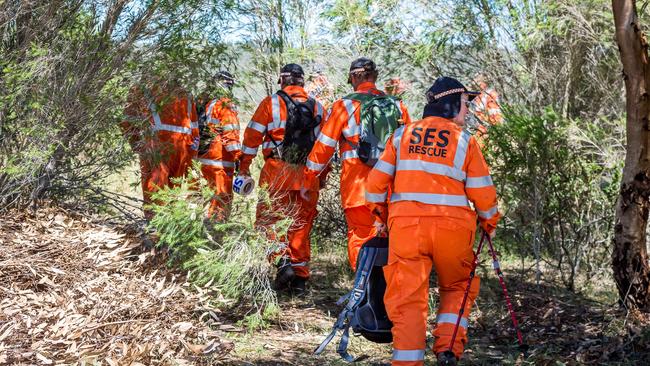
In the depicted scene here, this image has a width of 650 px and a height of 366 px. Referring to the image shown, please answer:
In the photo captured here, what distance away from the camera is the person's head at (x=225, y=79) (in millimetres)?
6766

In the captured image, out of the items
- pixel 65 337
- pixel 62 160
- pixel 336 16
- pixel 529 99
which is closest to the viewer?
pixel 65 337

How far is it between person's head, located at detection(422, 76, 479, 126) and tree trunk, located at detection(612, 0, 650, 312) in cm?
129

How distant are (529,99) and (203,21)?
367 cm

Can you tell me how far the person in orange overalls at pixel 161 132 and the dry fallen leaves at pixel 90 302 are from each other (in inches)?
20.6

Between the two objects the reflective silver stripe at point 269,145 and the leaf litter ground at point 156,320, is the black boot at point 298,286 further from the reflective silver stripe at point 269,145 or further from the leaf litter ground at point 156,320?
the reflective silver stripe at point 269,145

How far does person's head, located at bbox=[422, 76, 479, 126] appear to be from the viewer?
509 centimetres

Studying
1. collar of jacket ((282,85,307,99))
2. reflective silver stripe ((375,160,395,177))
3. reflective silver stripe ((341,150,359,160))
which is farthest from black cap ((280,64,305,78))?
reflective silver stripe ((375,160,395,177))

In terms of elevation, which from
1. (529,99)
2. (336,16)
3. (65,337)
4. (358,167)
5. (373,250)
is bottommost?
(65,337)

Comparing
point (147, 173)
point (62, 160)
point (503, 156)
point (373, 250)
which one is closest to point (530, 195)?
point (503, 156)

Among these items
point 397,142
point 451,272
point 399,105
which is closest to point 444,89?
point 397,142

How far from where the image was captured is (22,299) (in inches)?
212

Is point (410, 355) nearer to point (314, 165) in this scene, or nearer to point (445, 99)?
point (445, 99)

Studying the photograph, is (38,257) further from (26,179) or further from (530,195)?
(530,195)

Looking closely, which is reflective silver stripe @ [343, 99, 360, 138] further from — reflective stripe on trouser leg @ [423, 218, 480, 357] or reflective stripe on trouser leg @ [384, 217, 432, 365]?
reflective stripe on trouser leg @ [423, 218, 480, 357]
